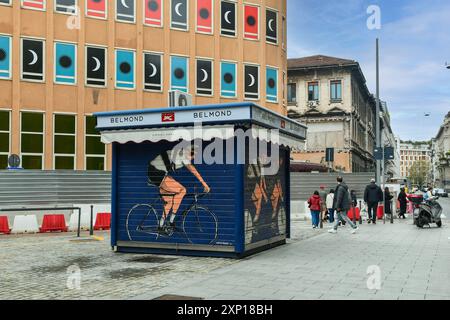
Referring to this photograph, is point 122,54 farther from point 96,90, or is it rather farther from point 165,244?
point 165,244

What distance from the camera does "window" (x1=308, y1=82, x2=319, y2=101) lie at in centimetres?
5319

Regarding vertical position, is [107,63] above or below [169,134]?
above

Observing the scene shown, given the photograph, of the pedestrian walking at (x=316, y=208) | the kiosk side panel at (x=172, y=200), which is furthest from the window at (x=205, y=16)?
the kiosk side panel at (x=172, y=200)

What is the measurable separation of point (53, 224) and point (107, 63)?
13642 millimetres

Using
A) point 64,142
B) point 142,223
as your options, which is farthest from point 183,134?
point 64,142

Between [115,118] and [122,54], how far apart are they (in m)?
18.9

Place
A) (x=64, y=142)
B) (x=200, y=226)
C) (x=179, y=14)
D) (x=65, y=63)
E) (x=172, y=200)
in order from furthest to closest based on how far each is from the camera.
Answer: (x=179, y=14) → (x=64, y=142) → (x=65, y=63) → (x=172, y=200) → (x=200, y=226)

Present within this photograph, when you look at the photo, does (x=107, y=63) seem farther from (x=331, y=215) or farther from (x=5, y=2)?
(x=331, y=215)

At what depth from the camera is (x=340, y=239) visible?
15.2m

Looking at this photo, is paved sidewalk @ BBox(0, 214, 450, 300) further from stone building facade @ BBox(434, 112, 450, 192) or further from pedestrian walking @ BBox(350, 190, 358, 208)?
stone building facade @ BBox(434, 112, 450, 192)

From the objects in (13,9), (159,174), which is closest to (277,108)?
(13,9)

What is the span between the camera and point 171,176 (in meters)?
11.8
